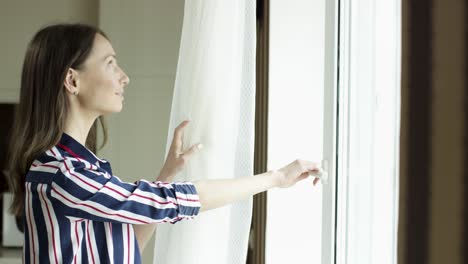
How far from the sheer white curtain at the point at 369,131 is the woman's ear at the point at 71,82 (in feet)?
1.91

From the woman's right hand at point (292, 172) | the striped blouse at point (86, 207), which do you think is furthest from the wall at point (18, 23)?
the woman's right hand at point (292, 172)

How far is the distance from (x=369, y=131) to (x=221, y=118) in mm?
323

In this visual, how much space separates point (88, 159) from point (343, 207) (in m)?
0.57

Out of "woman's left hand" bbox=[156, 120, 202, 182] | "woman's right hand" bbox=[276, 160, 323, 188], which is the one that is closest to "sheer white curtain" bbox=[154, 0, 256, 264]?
"woman's left hand" bbox=[156, 120, 202, 182]

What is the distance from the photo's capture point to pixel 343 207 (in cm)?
150

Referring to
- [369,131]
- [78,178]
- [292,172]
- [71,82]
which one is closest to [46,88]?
[71,82]

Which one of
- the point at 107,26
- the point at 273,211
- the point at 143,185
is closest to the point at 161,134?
the point at 107,26

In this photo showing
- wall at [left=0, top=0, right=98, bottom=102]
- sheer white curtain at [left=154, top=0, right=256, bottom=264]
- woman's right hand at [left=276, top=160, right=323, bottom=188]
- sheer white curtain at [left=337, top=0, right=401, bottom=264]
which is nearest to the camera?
sheer white curtain at [left=337, top=0, right=401, bottom=264]

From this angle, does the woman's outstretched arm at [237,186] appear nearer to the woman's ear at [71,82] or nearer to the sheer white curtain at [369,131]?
the sheer white curtain at [369,131]

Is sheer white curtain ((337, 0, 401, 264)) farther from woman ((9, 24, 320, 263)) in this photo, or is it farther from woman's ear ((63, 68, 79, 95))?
woman's ear ((63, 68, 79, 95))

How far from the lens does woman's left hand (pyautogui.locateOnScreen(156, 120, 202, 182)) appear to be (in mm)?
1530

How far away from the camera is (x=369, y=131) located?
1382mm

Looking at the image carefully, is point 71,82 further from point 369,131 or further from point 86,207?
point 369,131

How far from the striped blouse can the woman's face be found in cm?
10
